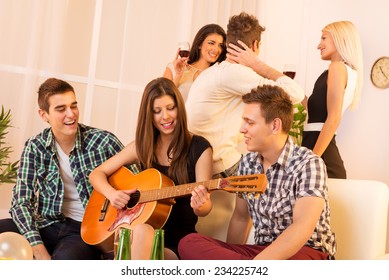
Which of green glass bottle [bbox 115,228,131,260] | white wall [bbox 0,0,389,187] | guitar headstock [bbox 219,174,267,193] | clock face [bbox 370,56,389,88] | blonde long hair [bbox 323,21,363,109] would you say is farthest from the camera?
clock face [bbox 370,56,389,88]

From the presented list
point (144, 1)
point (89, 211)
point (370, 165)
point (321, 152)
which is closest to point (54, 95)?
point (89, 211)

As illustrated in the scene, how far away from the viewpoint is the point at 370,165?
4.24 meters

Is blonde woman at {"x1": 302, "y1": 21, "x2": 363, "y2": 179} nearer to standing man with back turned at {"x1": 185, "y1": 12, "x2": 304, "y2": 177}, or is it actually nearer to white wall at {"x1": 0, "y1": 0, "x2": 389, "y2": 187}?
standing man with back turned at {"x1": 185, "y1": 12, "x2": 304, "y2": 177}

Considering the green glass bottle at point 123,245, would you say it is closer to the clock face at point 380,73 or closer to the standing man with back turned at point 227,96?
the standing man with back turned at point 227,96

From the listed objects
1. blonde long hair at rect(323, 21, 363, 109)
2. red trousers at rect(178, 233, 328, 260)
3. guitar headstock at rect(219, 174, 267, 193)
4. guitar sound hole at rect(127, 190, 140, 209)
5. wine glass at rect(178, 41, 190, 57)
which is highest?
blonde long hair at rect(323, 21, 363, 109)

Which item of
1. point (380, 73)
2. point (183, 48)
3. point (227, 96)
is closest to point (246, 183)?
point (227, 96)

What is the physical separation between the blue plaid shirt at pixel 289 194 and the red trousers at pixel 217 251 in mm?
52

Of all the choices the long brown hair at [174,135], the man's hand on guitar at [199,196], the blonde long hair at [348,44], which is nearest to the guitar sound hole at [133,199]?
the long brown hair at [174,135]

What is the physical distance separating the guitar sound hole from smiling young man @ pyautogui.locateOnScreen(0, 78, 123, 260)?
Answer: 0.30m

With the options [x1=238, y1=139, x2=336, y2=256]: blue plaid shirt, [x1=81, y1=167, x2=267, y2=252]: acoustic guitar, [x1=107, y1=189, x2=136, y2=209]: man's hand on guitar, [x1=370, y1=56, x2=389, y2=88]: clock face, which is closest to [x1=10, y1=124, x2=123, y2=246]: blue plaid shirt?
[x1=81, y1=167, x2=267, y2=252]: acoustic guitar

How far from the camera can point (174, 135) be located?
2.46 meters

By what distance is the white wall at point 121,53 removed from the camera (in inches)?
150

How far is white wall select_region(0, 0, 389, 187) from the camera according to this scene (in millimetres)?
3807
